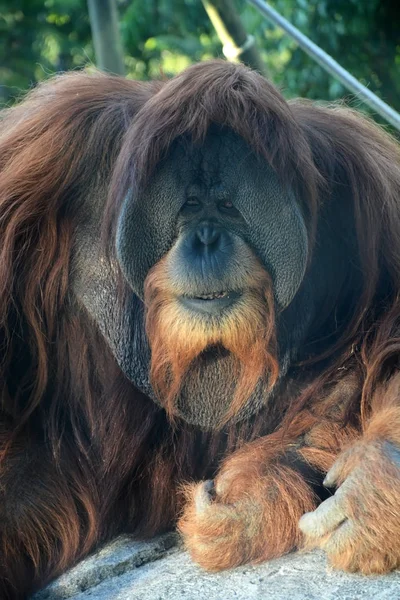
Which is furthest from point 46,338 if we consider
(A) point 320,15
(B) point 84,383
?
(A) point 320,15

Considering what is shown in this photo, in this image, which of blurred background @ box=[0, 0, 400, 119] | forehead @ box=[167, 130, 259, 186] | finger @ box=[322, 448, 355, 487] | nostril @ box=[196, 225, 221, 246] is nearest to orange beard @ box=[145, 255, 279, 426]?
nostril @ box=[196, 225, 221, 246]

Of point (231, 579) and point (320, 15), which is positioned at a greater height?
point (320, 15)

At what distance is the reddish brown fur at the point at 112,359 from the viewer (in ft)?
8.32

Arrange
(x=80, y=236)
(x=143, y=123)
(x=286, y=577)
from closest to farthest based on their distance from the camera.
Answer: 1. (x=286, y=577)
2. (x=143, y=123)
3. (x=80, y=236)

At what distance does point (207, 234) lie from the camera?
2.50 m

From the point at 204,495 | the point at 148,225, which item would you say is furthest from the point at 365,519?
the point at 148,225

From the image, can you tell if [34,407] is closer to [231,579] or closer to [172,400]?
[172,400]

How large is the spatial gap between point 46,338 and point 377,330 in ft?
2.88

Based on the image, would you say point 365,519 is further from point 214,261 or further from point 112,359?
point 112,359

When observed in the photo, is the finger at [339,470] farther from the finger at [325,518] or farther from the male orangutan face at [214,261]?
the male orangutan face at [214,261]

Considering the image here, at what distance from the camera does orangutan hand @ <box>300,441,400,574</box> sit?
7.32ft

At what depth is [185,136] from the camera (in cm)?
256

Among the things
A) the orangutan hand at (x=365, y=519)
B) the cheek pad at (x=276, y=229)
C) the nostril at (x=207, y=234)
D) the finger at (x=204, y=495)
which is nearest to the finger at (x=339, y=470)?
the orangutan hand at (x=365, y=519)

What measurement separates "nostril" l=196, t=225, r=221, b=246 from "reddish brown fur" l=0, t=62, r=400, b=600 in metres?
0.19
